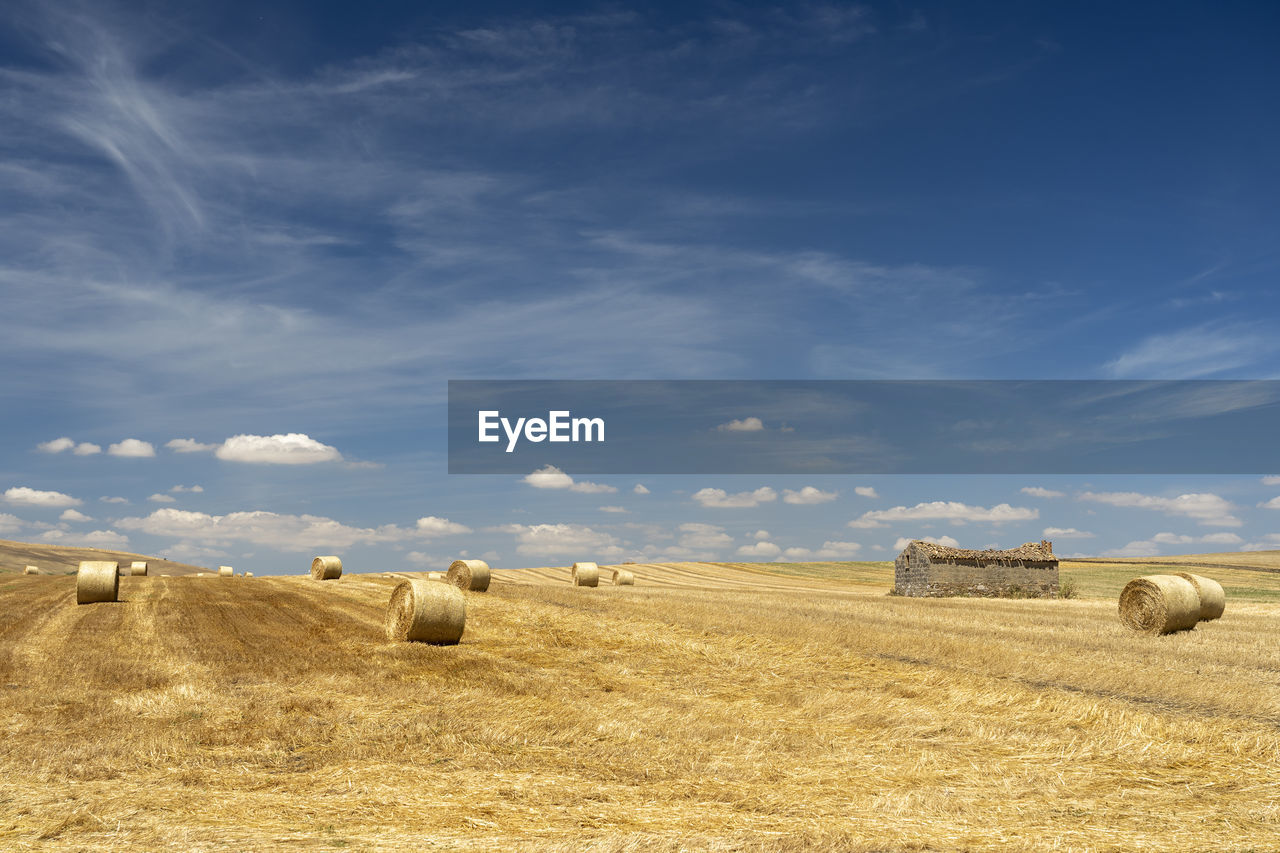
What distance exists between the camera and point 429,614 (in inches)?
737

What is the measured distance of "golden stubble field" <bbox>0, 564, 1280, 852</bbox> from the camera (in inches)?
291

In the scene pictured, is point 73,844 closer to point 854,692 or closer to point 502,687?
point 502,687

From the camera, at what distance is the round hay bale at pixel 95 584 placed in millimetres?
28797

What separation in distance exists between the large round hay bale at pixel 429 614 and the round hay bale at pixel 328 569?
82.3ft

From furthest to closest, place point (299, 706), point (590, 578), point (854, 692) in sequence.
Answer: point (590, 578)
point (854, 692)
point (299, 706)

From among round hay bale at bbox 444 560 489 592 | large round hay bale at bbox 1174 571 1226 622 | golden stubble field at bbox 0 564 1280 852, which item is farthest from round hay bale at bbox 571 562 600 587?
large round hay bale at bbox 1174 571 1226 622

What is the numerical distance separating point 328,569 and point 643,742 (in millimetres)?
35557

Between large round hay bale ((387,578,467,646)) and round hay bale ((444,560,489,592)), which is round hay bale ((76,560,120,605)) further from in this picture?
large round hay bale ((387,578,467,646))

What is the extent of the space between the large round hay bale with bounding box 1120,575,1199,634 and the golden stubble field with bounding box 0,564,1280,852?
3.31m

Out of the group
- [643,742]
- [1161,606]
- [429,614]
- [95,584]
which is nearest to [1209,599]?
[1161,606]

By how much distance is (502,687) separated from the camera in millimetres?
13781

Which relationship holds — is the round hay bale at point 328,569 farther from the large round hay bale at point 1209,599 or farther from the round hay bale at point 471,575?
the large round hay bale at point 1209,599

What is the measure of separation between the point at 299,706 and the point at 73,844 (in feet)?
17.4

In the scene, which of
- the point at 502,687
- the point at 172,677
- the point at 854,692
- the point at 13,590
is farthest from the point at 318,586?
the point at 854,692
